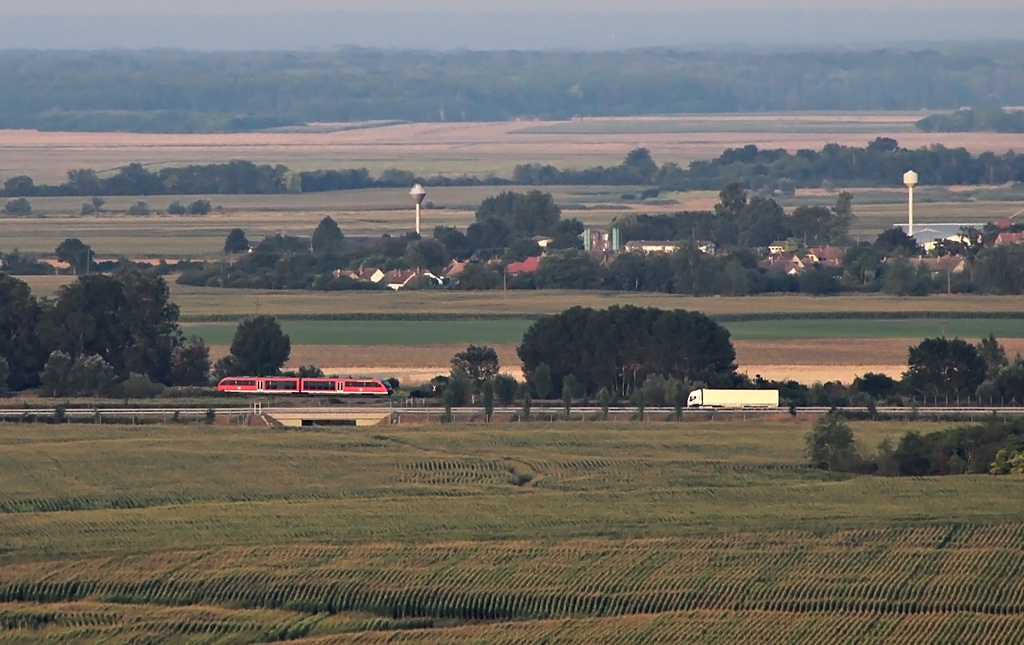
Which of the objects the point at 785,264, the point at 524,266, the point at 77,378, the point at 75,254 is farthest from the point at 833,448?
the point at 75,254

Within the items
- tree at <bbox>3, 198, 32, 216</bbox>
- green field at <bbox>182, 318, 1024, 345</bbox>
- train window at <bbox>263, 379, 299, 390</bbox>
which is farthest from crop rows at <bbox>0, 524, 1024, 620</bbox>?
tree at <bbox>3, 198, 32, 216</bbox>

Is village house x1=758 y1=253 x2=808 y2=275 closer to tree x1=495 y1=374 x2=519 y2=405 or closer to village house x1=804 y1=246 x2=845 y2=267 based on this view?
village house x1=804 y1=246 x2=845 y2=267

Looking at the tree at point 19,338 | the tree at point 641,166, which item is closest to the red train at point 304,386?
the tree at point 19,338

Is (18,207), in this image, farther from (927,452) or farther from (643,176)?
(927,452)

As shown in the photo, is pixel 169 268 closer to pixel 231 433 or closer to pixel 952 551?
pixel 231 433

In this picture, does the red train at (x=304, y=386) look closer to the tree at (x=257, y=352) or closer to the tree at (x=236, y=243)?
the tree at (x=257, y=352)
